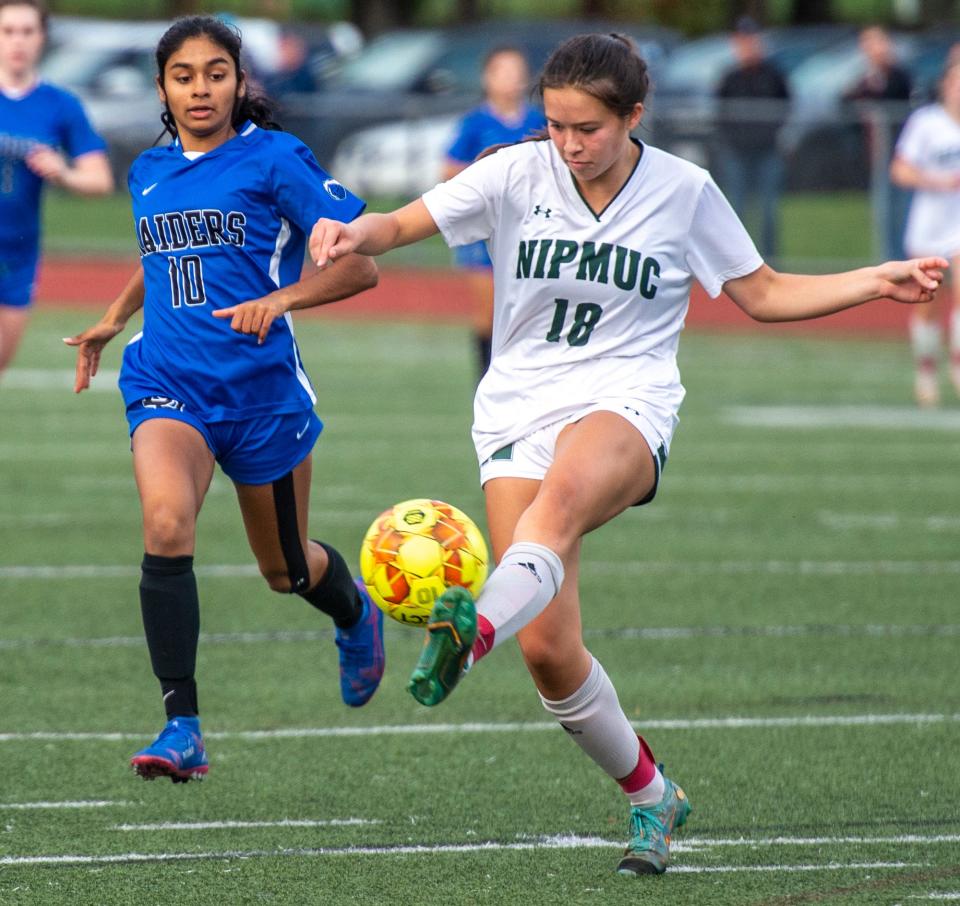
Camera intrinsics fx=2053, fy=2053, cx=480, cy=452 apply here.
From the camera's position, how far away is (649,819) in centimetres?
503

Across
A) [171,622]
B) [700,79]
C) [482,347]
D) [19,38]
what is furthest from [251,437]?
[700,79]

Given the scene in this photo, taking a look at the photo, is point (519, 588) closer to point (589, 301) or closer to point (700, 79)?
point (589, 301)

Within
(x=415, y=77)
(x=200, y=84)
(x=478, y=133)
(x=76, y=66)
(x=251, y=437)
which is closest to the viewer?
(x=200, y=84)

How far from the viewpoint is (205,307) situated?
5.77 metres

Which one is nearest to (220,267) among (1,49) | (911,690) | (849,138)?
(911,690)

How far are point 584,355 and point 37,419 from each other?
1020cm

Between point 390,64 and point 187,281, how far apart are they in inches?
969

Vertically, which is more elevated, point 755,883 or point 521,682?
point 755,883

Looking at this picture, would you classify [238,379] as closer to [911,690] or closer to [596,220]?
[596,220]

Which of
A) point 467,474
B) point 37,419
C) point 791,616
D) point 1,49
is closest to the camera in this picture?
point 791,616

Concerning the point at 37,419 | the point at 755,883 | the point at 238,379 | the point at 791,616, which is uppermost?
the point at 238,379

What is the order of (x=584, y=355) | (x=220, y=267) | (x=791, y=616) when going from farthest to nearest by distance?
(x=791, y=616) → (x=220, y=267) → (x=584, y=355)

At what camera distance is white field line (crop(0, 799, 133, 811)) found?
217 inches

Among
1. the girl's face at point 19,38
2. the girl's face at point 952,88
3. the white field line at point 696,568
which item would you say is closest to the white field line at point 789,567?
the white field line at point 696,568
